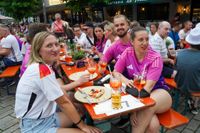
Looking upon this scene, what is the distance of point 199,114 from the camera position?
3.85m

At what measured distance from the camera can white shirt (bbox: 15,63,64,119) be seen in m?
2.07

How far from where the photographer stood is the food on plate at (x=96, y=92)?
243cm

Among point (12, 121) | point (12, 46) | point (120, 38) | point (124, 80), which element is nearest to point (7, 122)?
point (12, 121)

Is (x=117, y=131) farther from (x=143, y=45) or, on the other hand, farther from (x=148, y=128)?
(x=143, y=45)

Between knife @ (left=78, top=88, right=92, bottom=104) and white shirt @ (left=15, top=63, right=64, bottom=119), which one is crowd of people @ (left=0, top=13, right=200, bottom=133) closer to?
white shirt @ (left=15, top=63, right=64, bottom=119)

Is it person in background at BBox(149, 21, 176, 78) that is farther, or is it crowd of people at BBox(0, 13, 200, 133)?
person in background at BBox(149, 21, 176, 78)

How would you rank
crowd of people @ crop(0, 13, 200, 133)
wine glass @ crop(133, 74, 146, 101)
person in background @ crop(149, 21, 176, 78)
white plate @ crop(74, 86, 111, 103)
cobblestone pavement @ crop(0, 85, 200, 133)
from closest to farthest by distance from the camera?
crowd of people @ crop(0, 13, 200, 133) < white plate @ crop(74, 86, 111, 103) < wine glass @ crop(133, 74, 146, 101) < cobblestone pavement @ crop(0, 85, 200, 133) < person in background @ crop(149, 21, 176, 78)

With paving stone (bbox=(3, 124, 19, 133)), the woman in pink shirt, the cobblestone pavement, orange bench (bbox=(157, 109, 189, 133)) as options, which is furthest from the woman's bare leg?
paving stone (bbox=(3, 124, 19, 133))

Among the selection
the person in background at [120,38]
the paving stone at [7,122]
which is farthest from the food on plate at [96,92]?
the paving stone at [7,122]

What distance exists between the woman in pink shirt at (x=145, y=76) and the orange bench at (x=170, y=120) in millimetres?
86

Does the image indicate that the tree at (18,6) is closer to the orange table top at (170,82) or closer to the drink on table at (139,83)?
the orange table top at (170,82)

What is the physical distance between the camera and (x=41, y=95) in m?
2.14

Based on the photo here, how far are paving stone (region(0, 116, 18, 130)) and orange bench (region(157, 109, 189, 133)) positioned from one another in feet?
9.11

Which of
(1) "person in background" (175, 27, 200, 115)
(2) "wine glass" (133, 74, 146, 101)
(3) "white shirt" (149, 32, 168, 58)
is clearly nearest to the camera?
(2) "wine glass" (133, 74, 146, 101)
